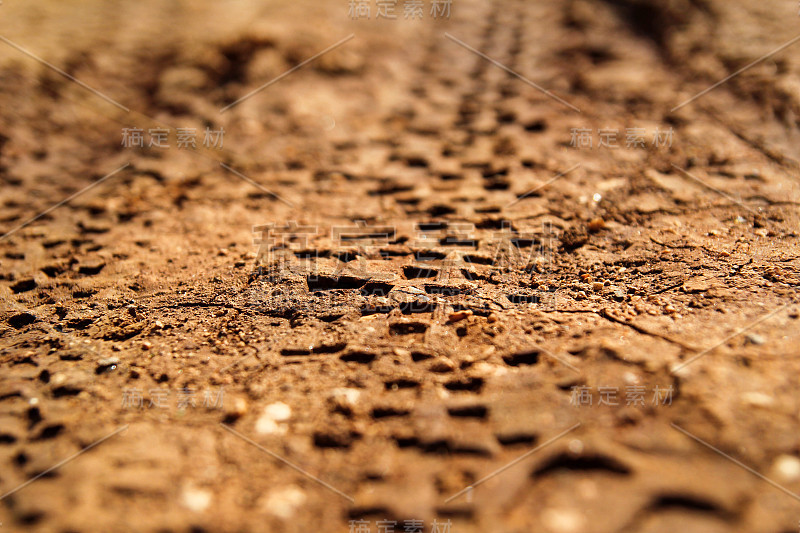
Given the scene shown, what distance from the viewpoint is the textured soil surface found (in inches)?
43.3

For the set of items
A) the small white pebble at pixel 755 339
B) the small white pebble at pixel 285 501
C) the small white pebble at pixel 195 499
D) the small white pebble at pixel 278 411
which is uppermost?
the small white pebble at pixel 755 339

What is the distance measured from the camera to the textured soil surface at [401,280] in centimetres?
110

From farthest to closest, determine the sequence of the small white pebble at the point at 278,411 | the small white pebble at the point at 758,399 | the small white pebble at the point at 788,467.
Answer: the small white pebble at the point at 278,411
the small white pebble at the point at 758,399
the small white pebble at the point at 788,467

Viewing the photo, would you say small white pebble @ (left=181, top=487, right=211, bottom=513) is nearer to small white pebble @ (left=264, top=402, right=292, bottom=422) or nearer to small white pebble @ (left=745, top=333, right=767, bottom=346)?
small white pebble @ (left=264, top=402, right=292, bottom=422)

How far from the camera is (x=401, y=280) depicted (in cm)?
178

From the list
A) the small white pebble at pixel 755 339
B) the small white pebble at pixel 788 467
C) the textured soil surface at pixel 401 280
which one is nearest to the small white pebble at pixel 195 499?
the textured soil surface at pixel 401 280

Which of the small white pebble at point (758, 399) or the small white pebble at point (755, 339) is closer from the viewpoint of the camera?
the small white pebble at point (758, 399)

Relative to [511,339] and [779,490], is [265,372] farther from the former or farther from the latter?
[779,490]

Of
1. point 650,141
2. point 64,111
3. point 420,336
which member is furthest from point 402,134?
point 64,111

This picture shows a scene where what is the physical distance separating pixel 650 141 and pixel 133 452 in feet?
8.12

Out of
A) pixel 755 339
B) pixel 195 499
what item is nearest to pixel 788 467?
pixel 755 339

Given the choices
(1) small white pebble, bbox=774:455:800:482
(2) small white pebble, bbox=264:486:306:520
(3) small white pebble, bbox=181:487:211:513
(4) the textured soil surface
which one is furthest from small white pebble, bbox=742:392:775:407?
(3) small white pebble, bbox=181:487:211:513

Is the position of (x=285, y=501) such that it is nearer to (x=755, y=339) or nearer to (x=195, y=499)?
(x=195, y=499)

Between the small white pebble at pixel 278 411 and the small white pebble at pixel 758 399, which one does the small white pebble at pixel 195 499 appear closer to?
the small white pebble at pixel 278 411
